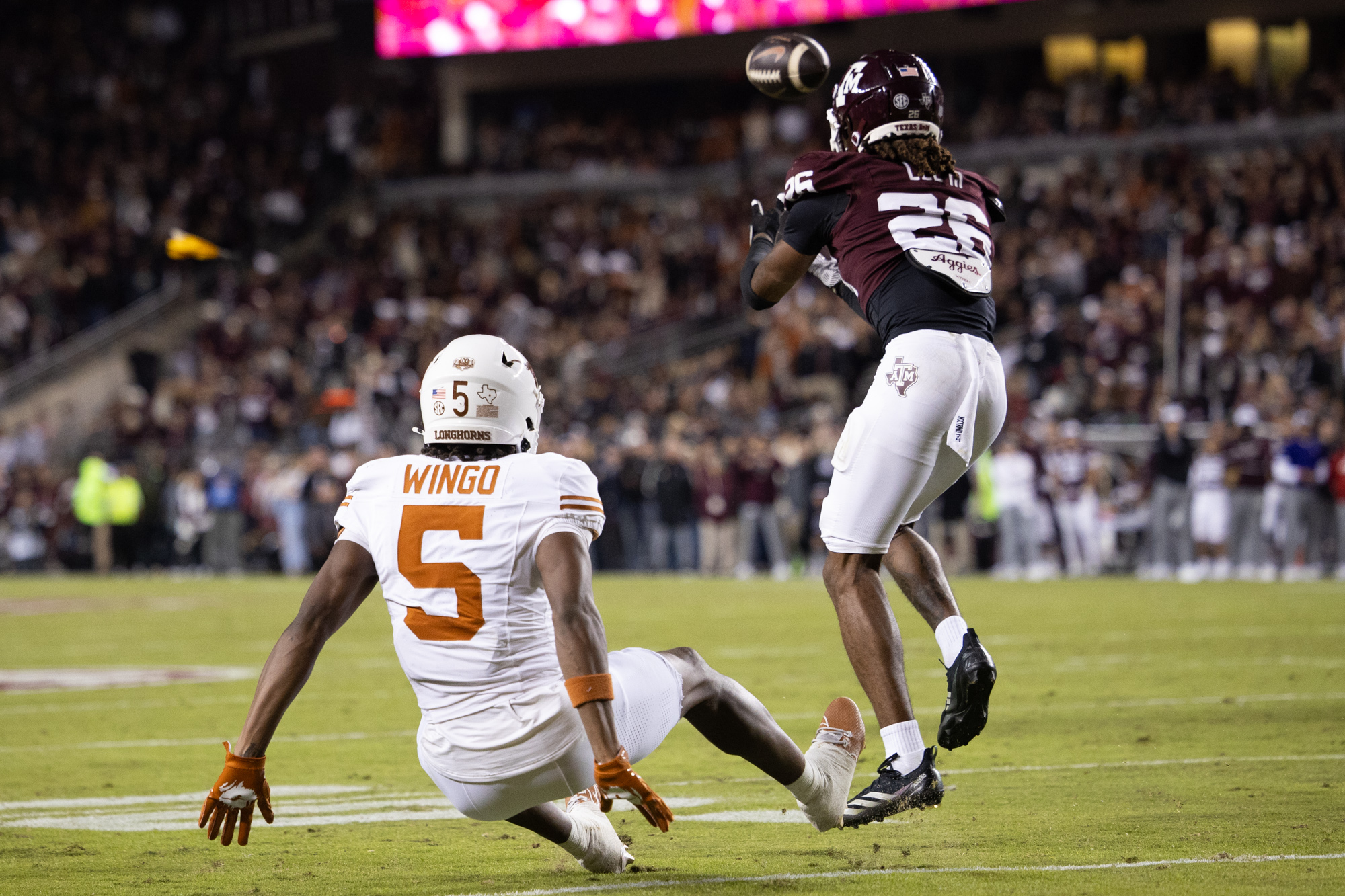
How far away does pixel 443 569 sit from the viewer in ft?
13.4

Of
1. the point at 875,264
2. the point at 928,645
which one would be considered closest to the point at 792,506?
the point at 928,645

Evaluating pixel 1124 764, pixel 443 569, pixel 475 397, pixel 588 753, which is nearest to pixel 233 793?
pixel 443 569

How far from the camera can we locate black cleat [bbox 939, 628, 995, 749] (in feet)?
15.2

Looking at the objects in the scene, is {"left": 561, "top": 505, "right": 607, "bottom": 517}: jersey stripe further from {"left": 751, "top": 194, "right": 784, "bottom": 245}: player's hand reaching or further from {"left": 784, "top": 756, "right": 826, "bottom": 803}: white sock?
{"left": 751, "top": 194, "right": 784, "bottom": 245}: player's hand reaching

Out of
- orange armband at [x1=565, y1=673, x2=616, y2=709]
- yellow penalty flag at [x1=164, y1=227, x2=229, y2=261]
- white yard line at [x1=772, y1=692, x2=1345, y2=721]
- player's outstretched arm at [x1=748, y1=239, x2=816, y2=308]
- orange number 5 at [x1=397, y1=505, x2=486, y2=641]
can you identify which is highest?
yellow penalty flag at [x1=164, y1=227, x2=229, y2=261]

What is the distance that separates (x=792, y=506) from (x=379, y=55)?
12652mm

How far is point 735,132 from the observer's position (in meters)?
30.6

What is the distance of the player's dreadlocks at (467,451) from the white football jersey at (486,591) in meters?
0.10

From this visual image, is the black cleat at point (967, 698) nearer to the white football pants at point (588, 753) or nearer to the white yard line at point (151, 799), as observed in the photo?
the white football pants at point (588, 753)

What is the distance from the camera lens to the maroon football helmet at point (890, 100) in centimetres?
494

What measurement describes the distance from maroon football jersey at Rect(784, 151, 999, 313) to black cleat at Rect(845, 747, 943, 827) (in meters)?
1.37

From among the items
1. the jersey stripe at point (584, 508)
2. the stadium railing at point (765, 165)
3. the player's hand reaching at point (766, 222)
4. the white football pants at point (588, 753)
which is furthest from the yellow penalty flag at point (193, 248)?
the jersey stripe at point (584, 508)

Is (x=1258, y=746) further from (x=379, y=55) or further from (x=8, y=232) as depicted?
(x=8, y=232)

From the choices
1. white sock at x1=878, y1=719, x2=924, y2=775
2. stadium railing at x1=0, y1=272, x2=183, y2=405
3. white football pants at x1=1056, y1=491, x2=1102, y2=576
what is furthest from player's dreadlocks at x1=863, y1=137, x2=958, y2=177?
stadium railing at x1=0, y1=272, x2=183, y2=405
